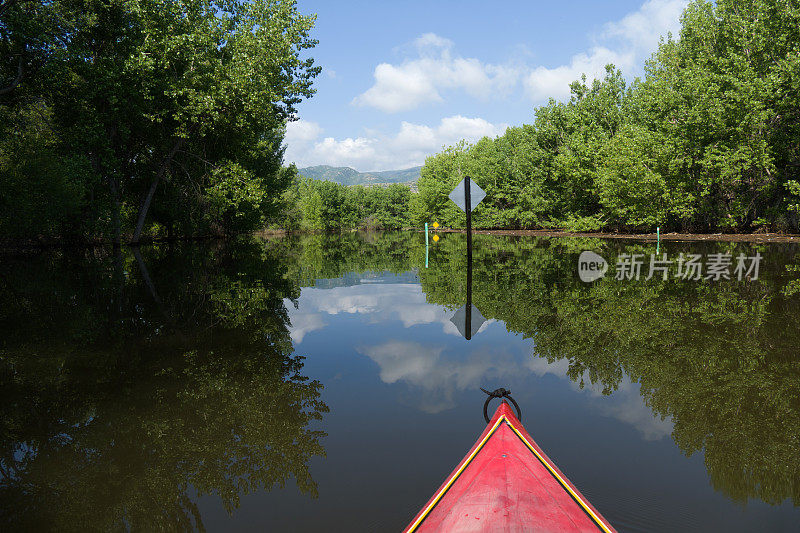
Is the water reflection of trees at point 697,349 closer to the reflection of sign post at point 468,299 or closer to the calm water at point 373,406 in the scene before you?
the calm water at point 373,406

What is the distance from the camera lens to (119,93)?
2316 centimetres

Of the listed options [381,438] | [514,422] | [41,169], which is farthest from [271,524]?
[41,169]

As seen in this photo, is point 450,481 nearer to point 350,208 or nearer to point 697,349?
point 697,349

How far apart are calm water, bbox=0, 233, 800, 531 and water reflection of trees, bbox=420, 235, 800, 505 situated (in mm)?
36

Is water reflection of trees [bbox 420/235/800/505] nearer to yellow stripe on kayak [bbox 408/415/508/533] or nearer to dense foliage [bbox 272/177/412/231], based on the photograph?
yellow stripe on kayak [bbox 408/415/508/533]

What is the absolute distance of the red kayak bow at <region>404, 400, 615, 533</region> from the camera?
219cm

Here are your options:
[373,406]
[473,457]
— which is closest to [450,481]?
[473,457]

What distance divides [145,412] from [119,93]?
82.4 feet

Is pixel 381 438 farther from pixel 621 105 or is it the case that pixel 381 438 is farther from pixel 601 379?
pixel 621 105

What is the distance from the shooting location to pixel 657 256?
1959 centimetres

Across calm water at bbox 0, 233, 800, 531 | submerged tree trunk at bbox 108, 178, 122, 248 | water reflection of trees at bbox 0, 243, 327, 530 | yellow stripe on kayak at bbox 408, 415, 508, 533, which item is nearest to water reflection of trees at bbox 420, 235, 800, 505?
calm water at bbox 0, 233, 800, 531

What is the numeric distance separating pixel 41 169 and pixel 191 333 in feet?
64.0

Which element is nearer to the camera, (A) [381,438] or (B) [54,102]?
(A) [381,438]

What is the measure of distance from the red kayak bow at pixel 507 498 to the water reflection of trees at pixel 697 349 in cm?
193
